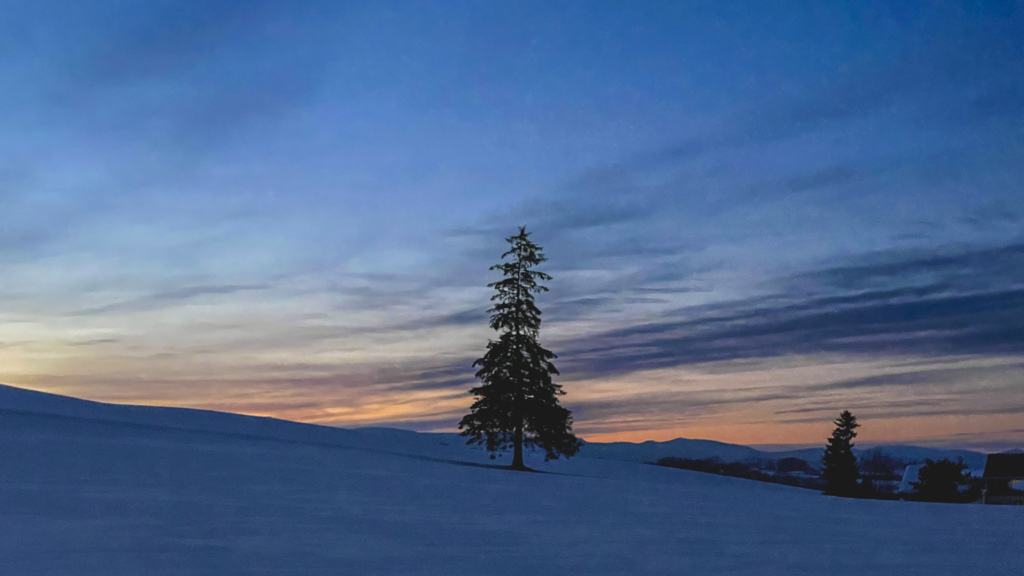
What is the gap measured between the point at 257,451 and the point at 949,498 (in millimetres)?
48979

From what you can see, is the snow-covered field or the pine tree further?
the pine tree

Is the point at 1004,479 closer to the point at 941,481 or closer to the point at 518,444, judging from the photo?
the point at 941,481

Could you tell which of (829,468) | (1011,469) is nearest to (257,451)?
(829,468)

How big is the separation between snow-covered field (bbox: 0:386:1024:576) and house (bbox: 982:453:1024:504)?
A: 37764 millimetres

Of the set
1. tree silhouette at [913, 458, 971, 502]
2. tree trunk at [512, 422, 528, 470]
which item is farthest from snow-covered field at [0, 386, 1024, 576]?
tree silhouette at [913, 458, 971, 502]

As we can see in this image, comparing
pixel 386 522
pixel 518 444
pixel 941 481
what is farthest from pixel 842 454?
pixel 386 522

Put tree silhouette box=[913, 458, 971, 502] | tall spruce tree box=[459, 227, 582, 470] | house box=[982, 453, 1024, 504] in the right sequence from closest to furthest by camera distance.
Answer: tall spruce tree box=[459, 227, 582, 470] < tree silhouette box=[913, 458, 971, 502] < house box=[982, 453, 1024, 504]

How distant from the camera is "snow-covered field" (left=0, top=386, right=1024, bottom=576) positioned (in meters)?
10.8

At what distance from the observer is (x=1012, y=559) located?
13.5 meters

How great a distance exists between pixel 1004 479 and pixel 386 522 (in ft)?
→ 207

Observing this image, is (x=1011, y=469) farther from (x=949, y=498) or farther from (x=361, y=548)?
(x=361, y=548)

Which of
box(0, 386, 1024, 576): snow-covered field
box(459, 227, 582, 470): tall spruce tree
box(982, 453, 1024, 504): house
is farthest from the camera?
box(982, 453, 1024, 504): house

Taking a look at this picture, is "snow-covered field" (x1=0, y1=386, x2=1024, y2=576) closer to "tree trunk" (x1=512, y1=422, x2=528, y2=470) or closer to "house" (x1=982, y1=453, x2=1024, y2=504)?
"tree trunk" (x1=512, y1=422, x2=528, y2=470)

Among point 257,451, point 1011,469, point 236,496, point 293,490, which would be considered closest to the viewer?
point 236,496
